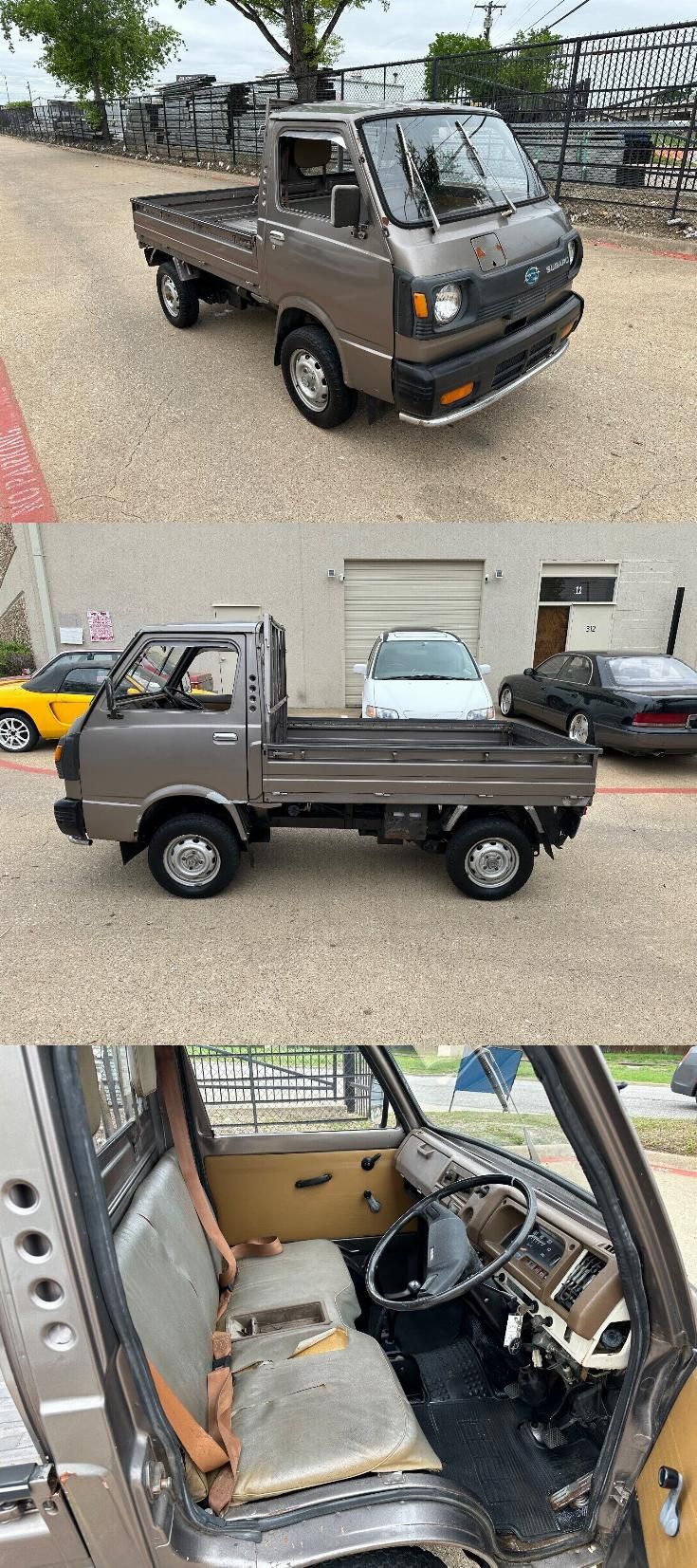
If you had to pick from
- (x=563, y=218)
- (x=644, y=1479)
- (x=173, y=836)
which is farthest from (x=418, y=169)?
(x=644, y=1479)

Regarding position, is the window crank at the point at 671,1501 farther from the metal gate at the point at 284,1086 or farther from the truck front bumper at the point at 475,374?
the truck front bumper at the point at 475,374

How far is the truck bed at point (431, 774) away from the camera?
329cm

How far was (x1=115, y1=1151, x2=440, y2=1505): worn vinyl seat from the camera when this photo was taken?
183 centimetres

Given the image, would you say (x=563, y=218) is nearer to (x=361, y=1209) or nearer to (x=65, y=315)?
(x=65, y=315)

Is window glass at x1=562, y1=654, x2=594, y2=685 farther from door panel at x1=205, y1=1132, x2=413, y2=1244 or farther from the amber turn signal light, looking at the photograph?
door panel at x1=205, y1=1132, x2=413, y2=1244

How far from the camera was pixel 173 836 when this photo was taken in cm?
356

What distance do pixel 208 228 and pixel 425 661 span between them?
8.57 feet

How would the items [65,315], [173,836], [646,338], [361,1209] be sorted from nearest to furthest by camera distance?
[361,1209], [173,836], [646,338], [65,315]

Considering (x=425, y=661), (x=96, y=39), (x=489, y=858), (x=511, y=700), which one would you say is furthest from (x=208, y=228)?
(x=96, y=39)

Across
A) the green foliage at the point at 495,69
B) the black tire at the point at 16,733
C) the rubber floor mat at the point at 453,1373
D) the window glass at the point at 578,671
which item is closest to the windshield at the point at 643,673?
the window glass at the point at 578,671

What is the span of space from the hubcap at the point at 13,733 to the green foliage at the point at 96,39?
12.3 meters

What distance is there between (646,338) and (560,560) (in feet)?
9.75

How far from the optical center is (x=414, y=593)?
2619 mm

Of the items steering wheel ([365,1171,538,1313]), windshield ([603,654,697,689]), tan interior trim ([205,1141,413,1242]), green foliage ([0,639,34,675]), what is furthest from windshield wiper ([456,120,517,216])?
tan interior trim ([205,1141,413,1242])
